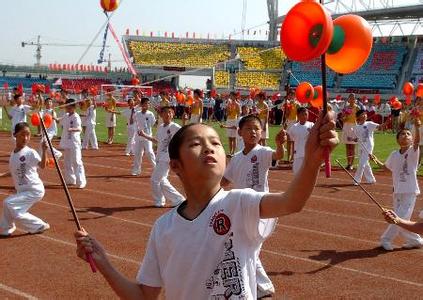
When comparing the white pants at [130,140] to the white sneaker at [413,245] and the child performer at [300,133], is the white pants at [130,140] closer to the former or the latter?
the child performer at [300,133]

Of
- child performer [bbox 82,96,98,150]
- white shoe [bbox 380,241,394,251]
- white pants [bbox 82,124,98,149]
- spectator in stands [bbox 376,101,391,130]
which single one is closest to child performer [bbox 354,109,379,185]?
white shoe [bbox 380,241,394,251]

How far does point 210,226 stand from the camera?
103 inches

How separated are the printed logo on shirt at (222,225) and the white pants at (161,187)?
8.85 m

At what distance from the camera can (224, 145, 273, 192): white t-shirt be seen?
22.6ft

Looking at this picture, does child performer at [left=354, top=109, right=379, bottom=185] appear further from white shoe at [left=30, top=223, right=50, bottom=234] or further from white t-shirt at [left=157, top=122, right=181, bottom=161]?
white shoe at [left=30, top=223, right=50, bottom=234]

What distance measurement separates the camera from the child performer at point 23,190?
29.3ft

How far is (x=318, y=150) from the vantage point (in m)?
2.34

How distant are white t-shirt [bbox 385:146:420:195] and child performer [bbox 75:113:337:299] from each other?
655cm

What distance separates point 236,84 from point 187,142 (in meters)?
50.2

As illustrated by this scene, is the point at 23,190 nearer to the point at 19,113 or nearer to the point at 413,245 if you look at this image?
the point at 413,245

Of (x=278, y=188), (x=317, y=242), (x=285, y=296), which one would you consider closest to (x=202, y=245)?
(x=285, y=296)

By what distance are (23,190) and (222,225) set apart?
7.13m

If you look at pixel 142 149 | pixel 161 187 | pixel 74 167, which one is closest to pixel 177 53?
pixel 142 149

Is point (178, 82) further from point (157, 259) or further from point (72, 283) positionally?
point (157, 259)
